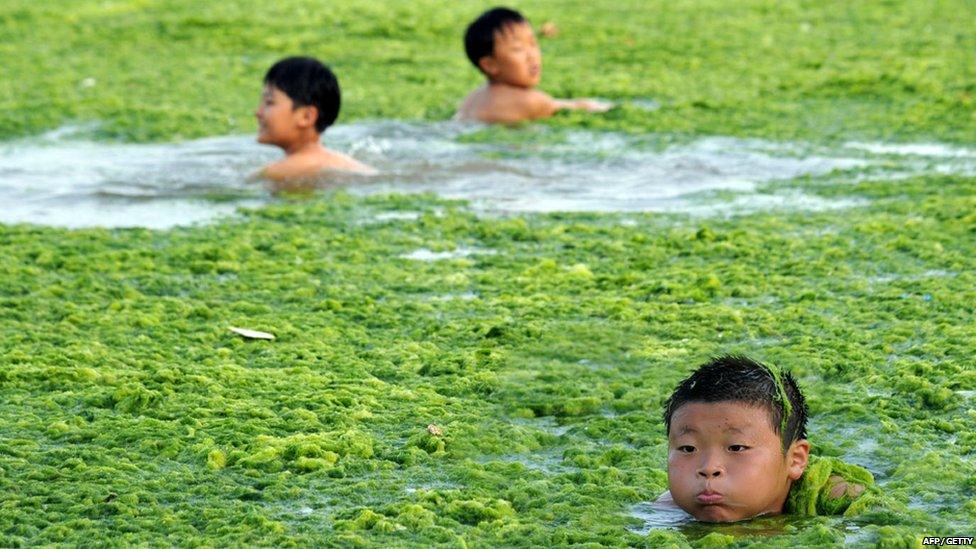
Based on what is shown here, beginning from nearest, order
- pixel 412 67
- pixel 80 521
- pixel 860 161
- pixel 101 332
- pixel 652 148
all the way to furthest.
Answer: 1. pixel 80 521
2. pixel 101 332
3. pixel 860 161
4. pixel 652 148
5. pixel 412 67

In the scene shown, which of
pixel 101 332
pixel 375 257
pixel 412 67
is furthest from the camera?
pixel 412 67

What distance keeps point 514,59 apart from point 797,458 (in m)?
6.00

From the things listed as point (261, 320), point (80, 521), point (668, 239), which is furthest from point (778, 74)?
point (80, 521)

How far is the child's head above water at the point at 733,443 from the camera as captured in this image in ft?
11.0

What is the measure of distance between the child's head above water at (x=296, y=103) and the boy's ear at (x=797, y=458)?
5.03 meters

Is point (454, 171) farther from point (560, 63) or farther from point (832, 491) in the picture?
point (832, 491)

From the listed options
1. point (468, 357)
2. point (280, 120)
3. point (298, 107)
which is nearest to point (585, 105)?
point (298, 107)

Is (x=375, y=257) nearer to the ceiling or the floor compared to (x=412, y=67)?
nearer to the floor

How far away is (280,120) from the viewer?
8.17 meters

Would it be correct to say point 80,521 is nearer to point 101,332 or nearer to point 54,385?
point 54,385

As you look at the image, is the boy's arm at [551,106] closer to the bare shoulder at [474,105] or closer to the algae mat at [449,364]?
the bare shoulder at [474,105]

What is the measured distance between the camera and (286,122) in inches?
322

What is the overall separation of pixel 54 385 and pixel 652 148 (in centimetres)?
431

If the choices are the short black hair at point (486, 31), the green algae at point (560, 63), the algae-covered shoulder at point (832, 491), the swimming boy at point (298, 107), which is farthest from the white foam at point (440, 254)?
the short black hair at point (486, 31)
